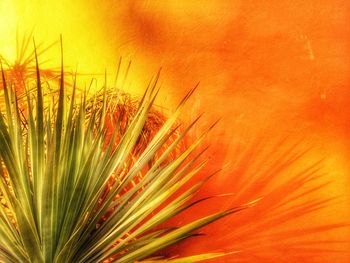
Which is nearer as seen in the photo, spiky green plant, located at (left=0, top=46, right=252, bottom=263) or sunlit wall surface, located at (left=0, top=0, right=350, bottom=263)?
spiky green plant, located at (left=0, top=46, right=252, bottom=263)

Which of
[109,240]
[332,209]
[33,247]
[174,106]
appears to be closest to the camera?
[33,247]

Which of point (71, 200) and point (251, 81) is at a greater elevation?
point (251, 81)

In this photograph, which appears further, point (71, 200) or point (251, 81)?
point (251, 81)

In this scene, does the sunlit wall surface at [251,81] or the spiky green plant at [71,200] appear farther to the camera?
the sunlit wall surface at [251,81]

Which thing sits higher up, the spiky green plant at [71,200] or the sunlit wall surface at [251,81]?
the sunlit wall surface at [251,81]

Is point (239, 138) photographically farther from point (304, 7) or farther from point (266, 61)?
point (304, 7)

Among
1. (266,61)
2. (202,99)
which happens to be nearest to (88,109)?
(202,99)

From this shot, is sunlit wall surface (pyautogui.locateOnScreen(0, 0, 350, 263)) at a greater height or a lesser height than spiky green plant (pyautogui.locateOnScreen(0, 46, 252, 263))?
greater

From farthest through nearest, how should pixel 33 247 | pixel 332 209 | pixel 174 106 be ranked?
pixel 174 106
pixel 332 209
pixel 33 247
